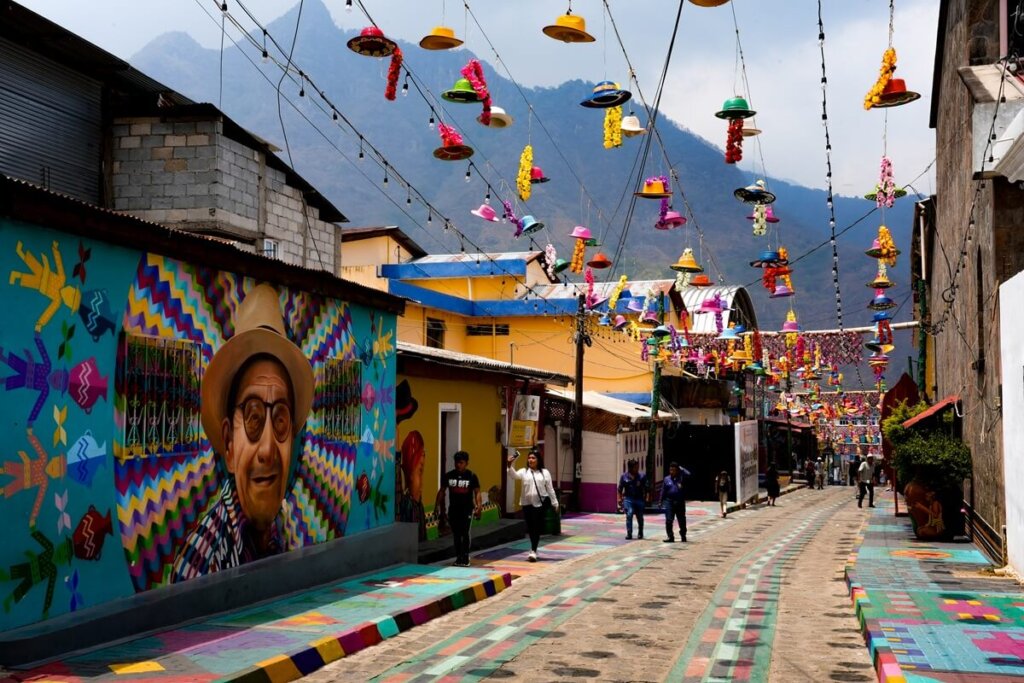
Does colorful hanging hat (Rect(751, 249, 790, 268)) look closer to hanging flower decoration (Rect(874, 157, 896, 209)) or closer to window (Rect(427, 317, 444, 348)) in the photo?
hanging flower decoration (Rect(874, 157, 896, 209))

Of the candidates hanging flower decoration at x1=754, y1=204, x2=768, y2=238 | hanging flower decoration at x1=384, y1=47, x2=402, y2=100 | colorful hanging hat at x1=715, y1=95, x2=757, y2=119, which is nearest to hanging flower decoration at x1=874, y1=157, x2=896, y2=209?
hanging flower decoration at x1=754, y1=204, x2=768, y2=238

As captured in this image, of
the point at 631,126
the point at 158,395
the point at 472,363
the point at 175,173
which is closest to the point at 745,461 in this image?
the point at 472,363

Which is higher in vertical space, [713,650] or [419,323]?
[419,323]

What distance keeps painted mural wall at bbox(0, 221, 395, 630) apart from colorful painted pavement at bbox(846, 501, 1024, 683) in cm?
723

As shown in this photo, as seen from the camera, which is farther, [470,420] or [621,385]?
[621,385]

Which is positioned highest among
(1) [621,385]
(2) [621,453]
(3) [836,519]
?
(1) [621,385]

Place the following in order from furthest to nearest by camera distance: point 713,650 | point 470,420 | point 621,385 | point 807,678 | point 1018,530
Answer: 1. point 621,385
2. point 470,420
3. point 1018,530
4. point 713,650
5. point 807,678

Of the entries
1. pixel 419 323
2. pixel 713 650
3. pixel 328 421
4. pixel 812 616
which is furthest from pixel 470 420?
pixel 419 323

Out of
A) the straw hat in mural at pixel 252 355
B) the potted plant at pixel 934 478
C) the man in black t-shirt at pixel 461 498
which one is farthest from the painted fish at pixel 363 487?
the potted plant at pixel 934 478

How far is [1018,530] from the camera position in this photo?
1454 cm

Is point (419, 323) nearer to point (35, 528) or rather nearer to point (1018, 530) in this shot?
point (1018, 530)

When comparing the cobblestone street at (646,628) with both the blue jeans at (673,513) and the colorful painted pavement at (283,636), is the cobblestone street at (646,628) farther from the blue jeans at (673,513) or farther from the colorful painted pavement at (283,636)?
the blue jeans at (673,513)

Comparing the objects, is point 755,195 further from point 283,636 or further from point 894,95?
point 283,636

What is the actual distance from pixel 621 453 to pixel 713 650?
23659 millimetres
